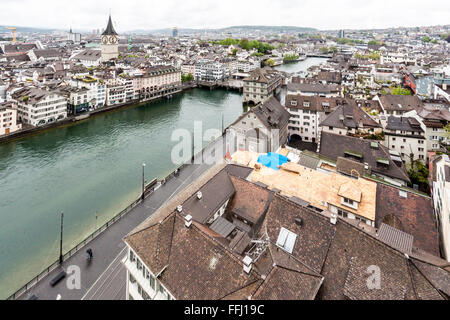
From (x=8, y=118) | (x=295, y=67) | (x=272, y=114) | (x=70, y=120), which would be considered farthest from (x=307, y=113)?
(x=295, y=67)

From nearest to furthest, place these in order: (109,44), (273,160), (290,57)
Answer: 1. (273,160)
2. (109,44)
3. (290,57)

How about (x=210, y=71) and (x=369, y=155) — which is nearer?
(x=369, y=155)

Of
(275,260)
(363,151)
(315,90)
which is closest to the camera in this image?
(275,260)

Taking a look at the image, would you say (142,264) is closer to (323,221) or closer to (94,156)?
(323,221)

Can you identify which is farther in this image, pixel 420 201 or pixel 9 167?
pixel 9 167

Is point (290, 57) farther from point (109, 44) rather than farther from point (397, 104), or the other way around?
point (397, 104)

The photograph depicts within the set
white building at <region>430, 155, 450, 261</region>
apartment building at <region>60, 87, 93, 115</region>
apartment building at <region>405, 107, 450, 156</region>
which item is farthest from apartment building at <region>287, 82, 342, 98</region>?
apartment building at <region>60, 87, 93, 115</region>

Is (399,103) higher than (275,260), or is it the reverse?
(399,103)
